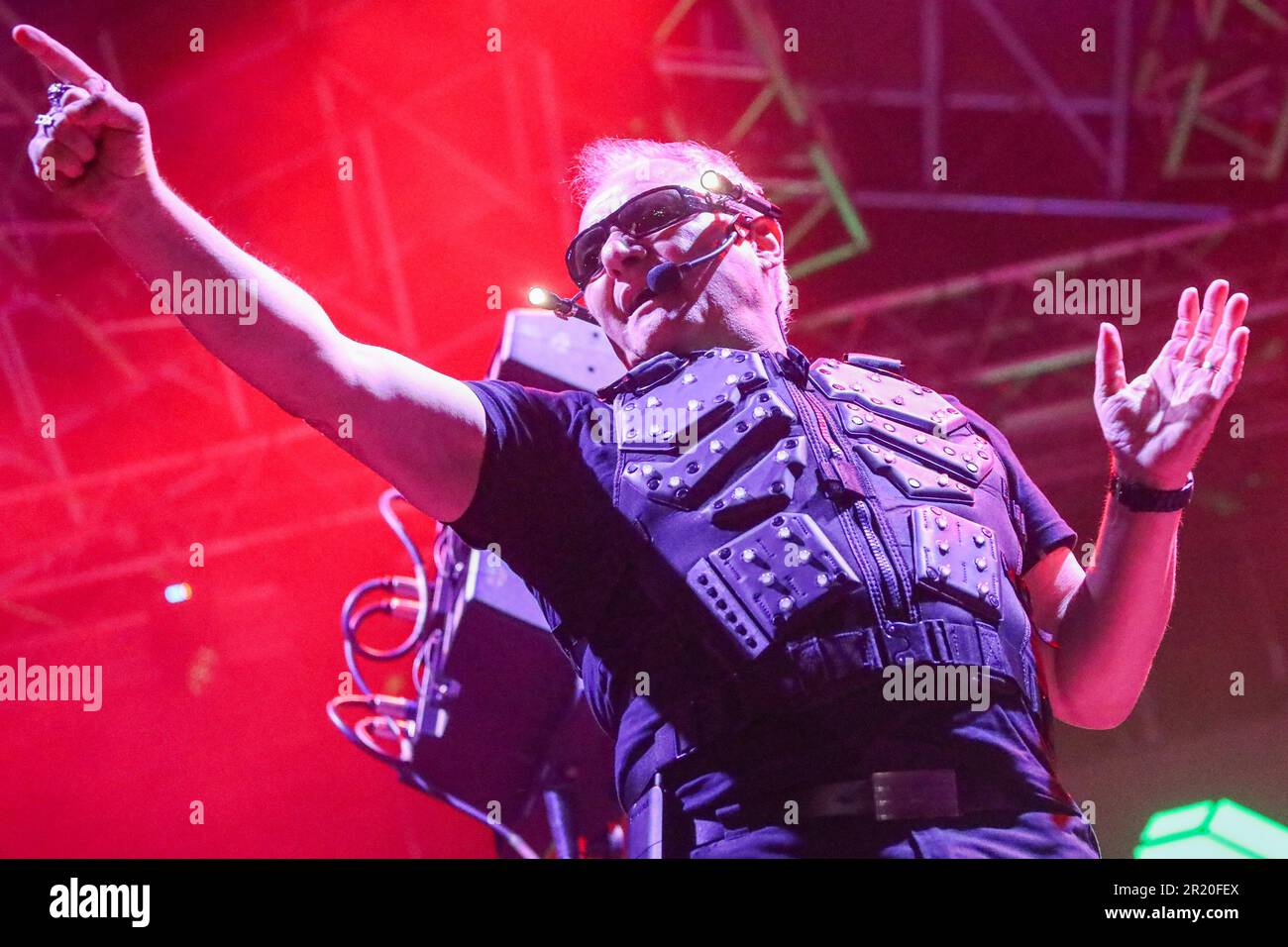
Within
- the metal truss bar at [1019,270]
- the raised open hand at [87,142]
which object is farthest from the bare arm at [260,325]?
the metal truss bar at [1019,270]

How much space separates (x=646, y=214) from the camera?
265 cm

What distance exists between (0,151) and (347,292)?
141cm

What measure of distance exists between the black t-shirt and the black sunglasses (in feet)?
1.92

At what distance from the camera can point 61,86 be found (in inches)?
66.6

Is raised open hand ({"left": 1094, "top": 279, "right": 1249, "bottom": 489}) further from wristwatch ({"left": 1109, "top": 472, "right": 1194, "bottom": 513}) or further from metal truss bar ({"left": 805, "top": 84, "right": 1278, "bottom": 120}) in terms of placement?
metal truss bar ({"left": 805, "top": 84, "right": 1278, "bottom": 120})

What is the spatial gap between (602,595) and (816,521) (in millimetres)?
413

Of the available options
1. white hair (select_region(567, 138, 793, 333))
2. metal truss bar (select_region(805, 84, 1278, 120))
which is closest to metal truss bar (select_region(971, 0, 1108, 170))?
metal truss bar (select_region(805, 84, 1278, 120))

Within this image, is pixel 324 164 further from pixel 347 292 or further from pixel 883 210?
pixel 883 210

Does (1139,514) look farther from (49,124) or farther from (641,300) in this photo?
(49,124)

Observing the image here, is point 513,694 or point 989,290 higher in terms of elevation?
point 989,290

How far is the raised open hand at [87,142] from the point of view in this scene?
5.42 feet

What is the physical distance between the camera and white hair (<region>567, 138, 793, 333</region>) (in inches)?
113

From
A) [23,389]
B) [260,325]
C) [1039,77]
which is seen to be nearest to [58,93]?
[260,325]
